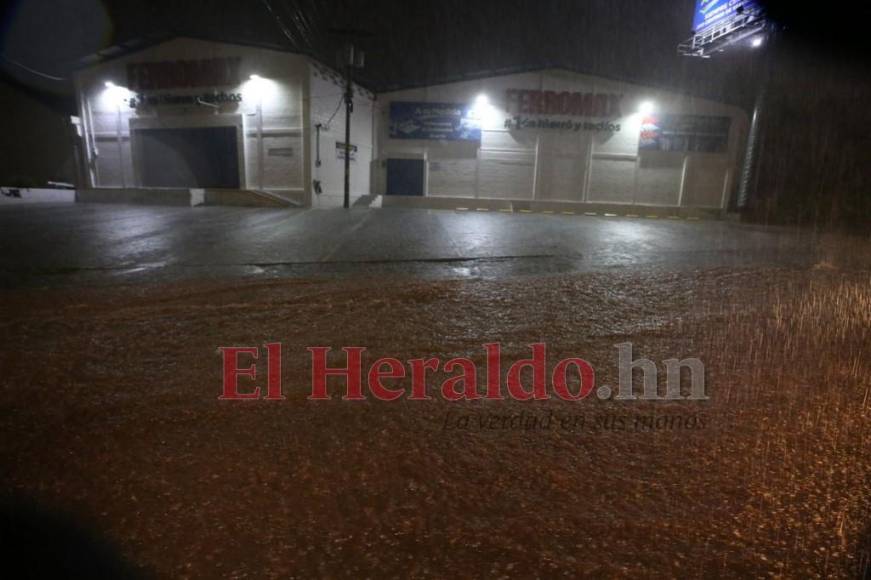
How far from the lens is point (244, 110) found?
19109 mm

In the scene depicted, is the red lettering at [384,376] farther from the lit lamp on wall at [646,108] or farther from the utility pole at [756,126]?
the lit lamp on wall at [646,108]

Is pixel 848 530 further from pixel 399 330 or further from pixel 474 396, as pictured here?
pixel 399 330

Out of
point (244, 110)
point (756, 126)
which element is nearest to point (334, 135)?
point (244, 110)

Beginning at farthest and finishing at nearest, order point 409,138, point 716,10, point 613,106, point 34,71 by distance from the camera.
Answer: point 409,138 → point 34,71 → point 613,106 → point 716,10

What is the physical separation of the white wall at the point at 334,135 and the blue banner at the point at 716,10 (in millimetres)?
14770

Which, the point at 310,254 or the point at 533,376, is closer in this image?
the point at 533,376

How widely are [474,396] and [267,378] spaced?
3.27 ft

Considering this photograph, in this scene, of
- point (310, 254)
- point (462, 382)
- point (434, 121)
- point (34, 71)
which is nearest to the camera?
point (462, 382)

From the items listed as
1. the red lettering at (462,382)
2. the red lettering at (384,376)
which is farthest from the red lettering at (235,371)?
the red lettering at (462,382)

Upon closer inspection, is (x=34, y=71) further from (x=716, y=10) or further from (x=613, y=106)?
(x=716, y=10)

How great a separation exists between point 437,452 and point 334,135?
67.9ft

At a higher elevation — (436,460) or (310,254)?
(310,254)

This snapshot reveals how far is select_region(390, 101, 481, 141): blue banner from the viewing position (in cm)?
2170

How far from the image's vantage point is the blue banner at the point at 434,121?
2170cm
